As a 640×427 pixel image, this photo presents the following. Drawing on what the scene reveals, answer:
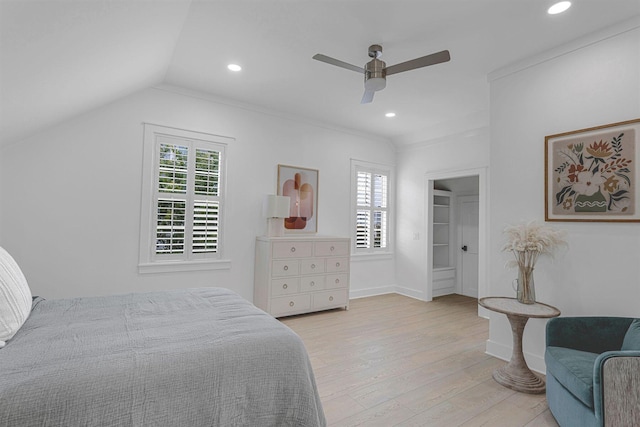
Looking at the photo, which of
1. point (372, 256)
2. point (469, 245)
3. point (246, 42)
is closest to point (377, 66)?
point (246, 42)

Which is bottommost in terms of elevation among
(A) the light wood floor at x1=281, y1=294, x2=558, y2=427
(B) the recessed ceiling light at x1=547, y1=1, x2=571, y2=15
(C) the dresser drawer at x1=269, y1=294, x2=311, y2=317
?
(A) the light wood floor at x1=281, y1=294, x2=558, y2=427

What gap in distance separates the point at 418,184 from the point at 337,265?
7.04ft

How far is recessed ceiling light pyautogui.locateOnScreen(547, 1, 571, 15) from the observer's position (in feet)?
7.28

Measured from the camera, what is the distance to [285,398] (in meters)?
1.48

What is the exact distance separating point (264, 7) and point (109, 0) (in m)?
1.00

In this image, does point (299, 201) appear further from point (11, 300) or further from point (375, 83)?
point (11, 300)

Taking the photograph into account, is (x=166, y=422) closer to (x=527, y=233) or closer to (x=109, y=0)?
(x=109, y=0)

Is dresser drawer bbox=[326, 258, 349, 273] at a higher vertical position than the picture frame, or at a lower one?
lower

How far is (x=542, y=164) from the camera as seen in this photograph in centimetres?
284

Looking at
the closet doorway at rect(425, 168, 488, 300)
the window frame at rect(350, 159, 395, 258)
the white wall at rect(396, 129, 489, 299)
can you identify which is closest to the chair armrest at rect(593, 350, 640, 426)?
the white wall at rect(396, 129, 489, 299)

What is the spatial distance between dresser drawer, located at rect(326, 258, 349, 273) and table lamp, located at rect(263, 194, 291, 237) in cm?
82

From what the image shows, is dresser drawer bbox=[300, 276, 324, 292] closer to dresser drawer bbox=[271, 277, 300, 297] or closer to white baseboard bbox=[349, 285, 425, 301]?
dresser drawer bbox=[271, 277, 300, 297]

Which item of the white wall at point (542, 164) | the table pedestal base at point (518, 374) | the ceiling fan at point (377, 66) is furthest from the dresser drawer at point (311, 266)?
the table pedestal base at point (518, 374)

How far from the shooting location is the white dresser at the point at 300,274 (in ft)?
13.3
